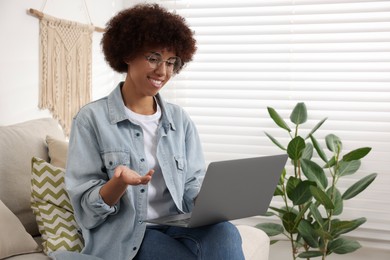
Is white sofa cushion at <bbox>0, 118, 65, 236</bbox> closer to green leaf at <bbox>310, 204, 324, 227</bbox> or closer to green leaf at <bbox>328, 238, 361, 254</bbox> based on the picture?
green leaf at <bbox>310, 204, 324, 227</bbox>

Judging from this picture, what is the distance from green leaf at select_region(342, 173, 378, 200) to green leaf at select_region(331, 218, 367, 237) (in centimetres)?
12

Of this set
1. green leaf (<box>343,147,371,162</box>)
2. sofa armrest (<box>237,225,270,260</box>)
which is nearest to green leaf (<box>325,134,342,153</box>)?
green leaf (<box>343,147,371,162</box>)

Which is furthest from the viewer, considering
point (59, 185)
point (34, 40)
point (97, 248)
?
point (34, 40)

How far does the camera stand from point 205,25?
3.57 metres

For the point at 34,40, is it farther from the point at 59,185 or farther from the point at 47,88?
the point at 59,185

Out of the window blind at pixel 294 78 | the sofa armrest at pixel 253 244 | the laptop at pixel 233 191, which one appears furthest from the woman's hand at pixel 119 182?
the window blind at pixel 294 78

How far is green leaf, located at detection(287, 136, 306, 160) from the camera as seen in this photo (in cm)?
306

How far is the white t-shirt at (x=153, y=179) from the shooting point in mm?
2039

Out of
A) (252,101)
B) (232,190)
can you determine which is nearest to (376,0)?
(252,101)

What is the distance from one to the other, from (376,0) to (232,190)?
6.17 ft

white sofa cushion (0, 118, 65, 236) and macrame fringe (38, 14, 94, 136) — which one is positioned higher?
macrame fringe (38, 14, 94, 136)

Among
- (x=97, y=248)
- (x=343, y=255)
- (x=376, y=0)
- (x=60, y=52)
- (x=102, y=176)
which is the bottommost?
(x=343, y=255)

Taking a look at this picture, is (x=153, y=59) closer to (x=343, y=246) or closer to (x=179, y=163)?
(x=179, y=163)

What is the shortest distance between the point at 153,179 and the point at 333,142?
142 centimetres
